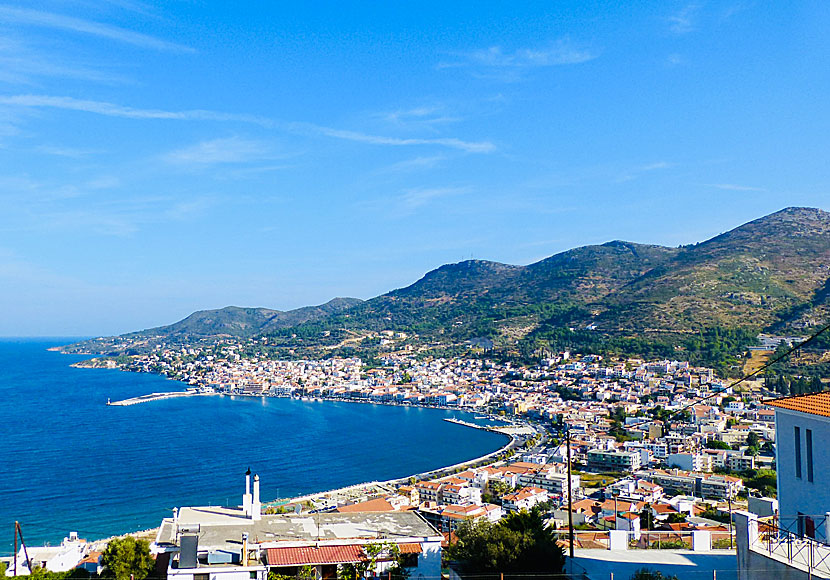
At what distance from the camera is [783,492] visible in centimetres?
574

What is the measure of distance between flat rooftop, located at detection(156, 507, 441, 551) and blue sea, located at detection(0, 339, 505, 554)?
48.9 feet

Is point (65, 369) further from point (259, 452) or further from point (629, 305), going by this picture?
point (629, 305)

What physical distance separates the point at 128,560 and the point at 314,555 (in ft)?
12.5

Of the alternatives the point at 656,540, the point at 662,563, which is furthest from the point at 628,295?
the point at 662,563

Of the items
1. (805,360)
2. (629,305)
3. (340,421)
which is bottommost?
(340,421)

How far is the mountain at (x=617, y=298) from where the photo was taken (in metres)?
63.0

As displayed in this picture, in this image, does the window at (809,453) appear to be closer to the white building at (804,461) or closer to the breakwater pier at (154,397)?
the white building at (804,461)

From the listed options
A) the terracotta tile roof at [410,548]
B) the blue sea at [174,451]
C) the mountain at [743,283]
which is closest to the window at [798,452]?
the terracotta tile roof at [410,548]

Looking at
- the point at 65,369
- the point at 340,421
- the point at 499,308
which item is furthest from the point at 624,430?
the point at 65,369

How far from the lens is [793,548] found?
4.26m

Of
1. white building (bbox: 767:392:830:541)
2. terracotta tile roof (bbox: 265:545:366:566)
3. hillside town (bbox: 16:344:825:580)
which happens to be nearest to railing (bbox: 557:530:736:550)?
hillside town (bbox: 16:344:825:580)

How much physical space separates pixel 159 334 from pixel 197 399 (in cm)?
10564

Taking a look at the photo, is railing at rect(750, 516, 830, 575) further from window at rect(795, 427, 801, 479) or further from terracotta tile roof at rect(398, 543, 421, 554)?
terracotta tile roof at rect(398, 543, 421, 554)

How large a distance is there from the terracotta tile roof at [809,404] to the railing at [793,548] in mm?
1087
